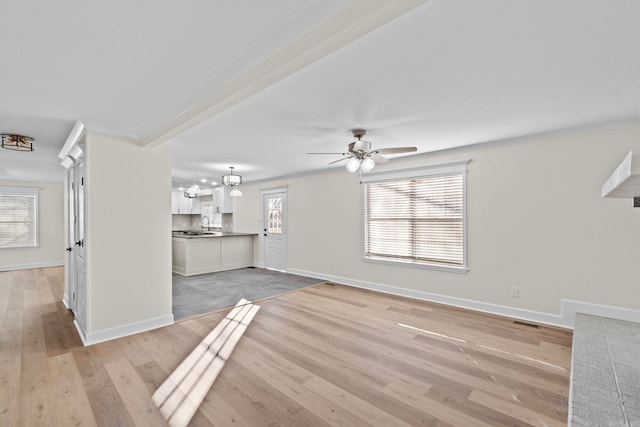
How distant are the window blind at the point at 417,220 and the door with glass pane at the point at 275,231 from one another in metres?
2.42

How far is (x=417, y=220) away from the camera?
15.7ft

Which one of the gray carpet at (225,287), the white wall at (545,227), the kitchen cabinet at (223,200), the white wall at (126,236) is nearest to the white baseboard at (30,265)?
the gray carpet at (225,287)

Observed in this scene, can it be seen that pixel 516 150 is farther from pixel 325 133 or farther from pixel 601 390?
pixel 601 390

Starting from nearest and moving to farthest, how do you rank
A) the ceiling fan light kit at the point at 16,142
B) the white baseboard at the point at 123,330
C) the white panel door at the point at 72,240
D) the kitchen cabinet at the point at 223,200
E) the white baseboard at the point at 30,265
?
the white baseboard at the point at 123,330
the ceiling fan light kit at the point at 16,142
the white panel door at the point at 72,240
the white baseboard at the point at 30,265
the kitchen cabinet at the point at 223,200

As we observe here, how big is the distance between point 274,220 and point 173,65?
220 inches

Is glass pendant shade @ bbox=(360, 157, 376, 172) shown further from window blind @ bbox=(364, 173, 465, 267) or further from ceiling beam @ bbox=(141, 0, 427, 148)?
ceiling beam @ bbox=(141, 0, 427, 148)

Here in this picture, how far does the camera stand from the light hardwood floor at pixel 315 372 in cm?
197

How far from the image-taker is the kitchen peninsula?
6680 millimetres

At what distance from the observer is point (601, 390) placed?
198 centimetres

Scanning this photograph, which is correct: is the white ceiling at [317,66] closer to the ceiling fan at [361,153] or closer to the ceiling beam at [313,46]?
the ceiling beam at [313,46]

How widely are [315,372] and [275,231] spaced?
16.7 feet

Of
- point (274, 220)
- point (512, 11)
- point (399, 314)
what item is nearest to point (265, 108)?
point (512, 11)

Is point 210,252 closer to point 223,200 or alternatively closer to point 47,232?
point 223,200

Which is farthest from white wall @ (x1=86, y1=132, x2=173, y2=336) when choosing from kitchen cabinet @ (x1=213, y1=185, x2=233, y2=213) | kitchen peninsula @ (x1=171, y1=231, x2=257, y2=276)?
kitchen cabinet @ (x1=213, y1=185, x2=233, y2=213)
